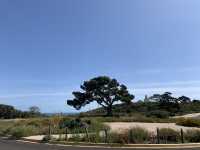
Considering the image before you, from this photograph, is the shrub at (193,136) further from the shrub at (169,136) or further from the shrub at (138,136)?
the shrub at (138,136)

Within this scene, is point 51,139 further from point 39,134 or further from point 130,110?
point 130,110

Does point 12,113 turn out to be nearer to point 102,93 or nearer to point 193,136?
point 102,93

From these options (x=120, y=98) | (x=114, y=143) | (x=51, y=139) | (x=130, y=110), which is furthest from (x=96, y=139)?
(x=130, y=110)

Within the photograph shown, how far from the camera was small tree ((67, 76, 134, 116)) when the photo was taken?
68.0 meters

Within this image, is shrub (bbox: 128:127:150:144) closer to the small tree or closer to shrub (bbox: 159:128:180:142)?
shrub (bbox: 159:128:180:142)

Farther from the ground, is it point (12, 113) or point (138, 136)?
point (12, 113)

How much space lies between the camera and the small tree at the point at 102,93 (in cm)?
6800

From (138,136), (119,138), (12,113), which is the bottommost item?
(119,138)

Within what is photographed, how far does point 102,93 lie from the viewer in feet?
224

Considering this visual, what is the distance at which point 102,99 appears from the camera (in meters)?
68.7

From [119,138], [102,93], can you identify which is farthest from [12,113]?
[119,138]

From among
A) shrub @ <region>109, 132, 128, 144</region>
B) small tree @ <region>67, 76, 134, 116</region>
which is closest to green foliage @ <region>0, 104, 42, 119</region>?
small tree @ <region>67, 76, 134, 116</region>

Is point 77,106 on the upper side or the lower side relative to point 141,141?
upper

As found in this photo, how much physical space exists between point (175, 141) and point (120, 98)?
43470 mm
